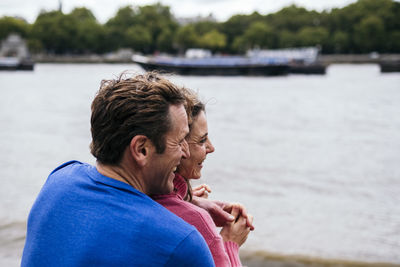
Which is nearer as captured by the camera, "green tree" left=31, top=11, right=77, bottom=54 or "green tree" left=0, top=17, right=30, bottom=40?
"green tree" left=31, top=11, right=77, bottom=54

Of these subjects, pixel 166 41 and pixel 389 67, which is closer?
pixel 389 67

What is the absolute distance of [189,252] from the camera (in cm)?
112

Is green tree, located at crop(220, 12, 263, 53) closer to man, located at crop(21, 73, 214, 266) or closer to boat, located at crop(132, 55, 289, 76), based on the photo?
boat, located at crop(132, 55, 289, 76)

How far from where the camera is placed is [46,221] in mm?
1204

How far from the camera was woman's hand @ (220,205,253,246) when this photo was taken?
167 centimetres

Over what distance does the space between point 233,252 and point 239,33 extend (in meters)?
103

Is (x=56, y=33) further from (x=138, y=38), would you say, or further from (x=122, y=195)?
(x=122, y=195)

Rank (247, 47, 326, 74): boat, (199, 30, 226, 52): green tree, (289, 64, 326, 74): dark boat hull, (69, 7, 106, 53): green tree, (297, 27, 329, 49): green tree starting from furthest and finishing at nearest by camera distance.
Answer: (69, 7, 106, 53): green tree < (199, 30, 226, 52): green tree < (297, 27, 329, 49): green tree < (247, 47, 326, 74): boat < (289, 64, 326, 74): dark boat hull

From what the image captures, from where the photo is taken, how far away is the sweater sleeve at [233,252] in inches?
60.3

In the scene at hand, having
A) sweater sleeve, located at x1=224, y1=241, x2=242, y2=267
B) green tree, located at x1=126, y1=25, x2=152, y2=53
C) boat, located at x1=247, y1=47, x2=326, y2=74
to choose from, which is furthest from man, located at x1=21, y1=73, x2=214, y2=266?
green tree, located at x1=126, y1=25, x2=152, y2=53

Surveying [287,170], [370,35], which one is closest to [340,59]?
[370,35]

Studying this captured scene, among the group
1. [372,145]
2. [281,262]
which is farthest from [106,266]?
[372,145]

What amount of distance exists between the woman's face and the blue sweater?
51cm

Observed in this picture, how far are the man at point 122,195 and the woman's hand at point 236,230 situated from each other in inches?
16.1
